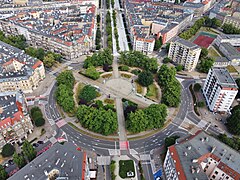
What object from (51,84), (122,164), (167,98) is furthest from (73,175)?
(51,84)

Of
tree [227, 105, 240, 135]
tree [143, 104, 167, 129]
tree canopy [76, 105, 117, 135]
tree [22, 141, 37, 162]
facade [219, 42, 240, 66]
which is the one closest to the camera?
tree [22, 141, 37, 162]

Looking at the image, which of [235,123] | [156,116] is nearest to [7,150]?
[156,116]

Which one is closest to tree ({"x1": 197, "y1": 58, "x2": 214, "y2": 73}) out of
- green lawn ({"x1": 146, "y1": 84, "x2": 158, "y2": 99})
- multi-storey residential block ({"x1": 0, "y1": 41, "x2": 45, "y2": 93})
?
green lawn ({"x1": 146, "y1": 84, "x2": 158, "y2": 99})

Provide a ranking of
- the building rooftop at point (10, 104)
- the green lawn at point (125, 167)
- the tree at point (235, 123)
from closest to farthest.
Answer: the green lawn at point (125, 167), the building rooftop at point (10, 104), the tree at point (235, 123)

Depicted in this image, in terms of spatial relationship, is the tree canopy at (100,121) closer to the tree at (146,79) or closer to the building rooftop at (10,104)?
the building rooftop at (10,104)

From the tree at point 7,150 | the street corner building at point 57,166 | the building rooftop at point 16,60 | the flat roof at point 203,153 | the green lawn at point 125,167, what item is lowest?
the green lawn at point 125,167

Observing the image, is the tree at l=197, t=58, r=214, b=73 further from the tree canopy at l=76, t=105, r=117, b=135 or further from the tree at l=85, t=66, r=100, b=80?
the tree canopy at l=76, t=105, r=117, b=135

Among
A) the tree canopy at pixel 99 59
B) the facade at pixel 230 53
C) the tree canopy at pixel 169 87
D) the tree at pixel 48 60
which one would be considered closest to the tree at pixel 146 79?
the tree canopy at pixel 169 87
